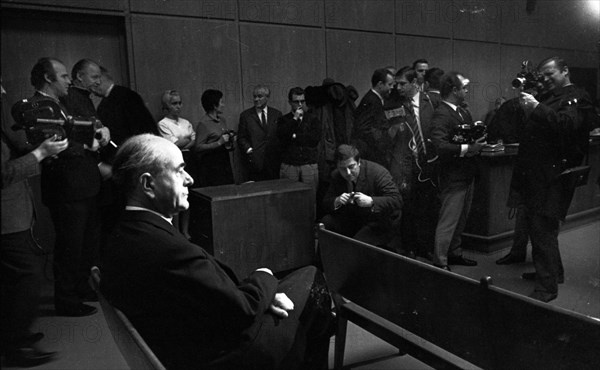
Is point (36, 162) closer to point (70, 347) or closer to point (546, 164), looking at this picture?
point (70, 347)

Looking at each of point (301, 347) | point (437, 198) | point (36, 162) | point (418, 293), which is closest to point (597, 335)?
point (418, 293)

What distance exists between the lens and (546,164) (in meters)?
1.80

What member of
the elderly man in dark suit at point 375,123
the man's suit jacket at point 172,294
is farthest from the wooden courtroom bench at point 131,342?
the elderly man in dark suit at point 375,123

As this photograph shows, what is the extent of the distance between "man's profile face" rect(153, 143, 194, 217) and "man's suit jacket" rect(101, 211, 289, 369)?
0.12 feet

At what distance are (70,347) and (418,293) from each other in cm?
123

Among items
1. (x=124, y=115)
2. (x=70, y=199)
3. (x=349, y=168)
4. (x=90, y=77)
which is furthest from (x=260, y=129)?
(x=70, y=199)

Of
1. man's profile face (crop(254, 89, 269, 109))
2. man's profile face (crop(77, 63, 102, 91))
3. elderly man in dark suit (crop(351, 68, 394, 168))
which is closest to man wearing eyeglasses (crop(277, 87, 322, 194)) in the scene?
man's profile face (crop(254, 89, 269, 109))

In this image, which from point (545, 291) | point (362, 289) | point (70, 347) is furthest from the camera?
point (545, 291)

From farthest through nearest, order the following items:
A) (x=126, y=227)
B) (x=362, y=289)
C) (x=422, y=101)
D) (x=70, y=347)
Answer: (x=422, y=101)
(x=70, y=347)
(x=362, y=289)
(x=126, y=227)

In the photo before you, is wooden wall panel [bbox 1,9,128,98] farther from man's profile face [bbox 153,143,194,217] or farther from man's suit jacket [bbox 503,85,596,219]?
man's suit jacket [bbox 503,85,596,219]

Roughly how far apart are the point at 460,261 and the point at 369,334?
0.71 metres

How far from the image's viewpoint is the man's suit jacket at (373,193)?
7.27 feet

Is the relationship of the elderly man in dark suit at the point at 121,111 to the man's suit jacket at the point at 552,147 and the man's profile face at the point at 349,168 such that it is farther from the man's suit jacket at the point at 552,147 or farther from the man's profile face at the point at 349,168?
the man's suit jacket at the point at 552,147

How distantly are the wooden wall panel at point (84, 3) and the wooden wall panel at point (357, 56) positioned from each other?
2.98 ft
